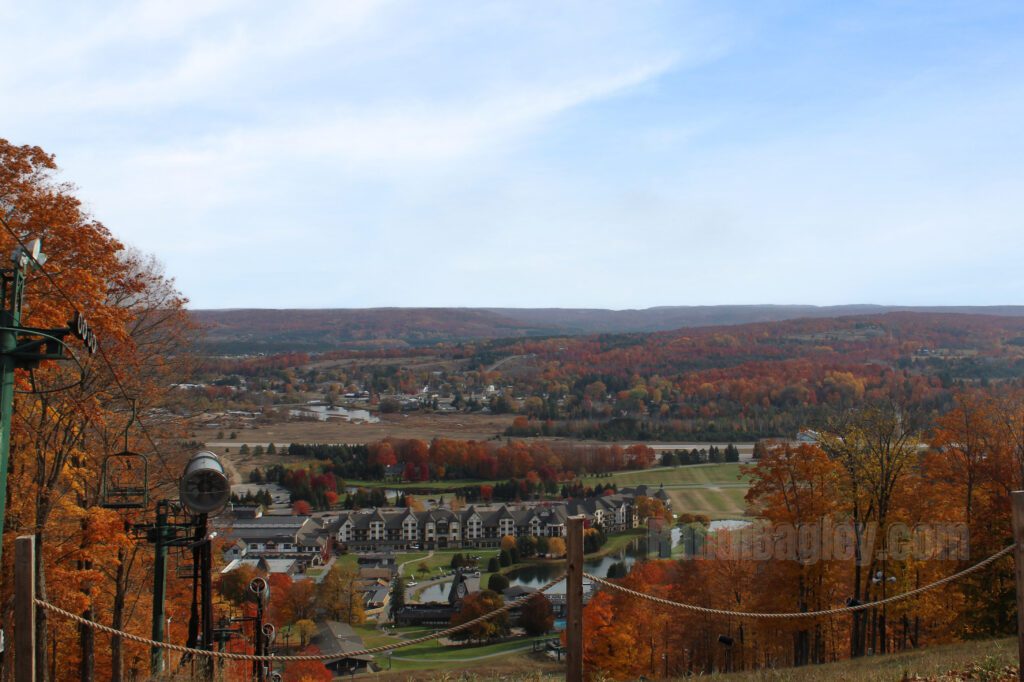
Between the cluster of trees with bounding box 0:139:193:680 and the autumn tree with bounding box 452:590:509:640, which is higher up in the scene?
the cluster of trees with bounding box 0:139:193:680

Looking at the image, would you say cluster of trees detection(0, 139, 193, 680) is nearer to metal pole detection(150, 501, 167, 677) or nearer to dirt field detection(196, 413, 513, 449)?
metal pole detection(150, 501, 167, 677)

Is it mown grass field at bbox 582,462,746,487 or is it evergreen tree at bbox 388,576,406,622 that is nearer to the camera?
evergreen tree at bbox 388,576,406,622

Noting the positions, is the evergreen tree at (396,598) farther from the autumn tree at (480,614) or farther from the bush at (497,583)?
the bush at (497,583)

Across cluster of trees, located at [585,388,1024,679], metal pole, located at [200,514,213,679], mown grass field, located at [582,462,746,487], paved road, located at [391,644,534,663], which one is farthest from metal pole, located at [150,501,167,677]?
mown grass field, located at [582,462,746,487]

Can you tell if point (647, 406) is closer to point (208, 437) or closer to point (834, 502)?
point (208, 437)

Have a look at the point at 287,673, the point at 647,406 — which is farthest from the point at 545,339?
the point at 287,673

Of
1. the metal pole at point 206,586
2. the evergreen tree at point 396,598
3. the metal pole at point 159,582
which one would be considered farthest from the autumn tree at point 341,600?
the metal pole at point 206,586
